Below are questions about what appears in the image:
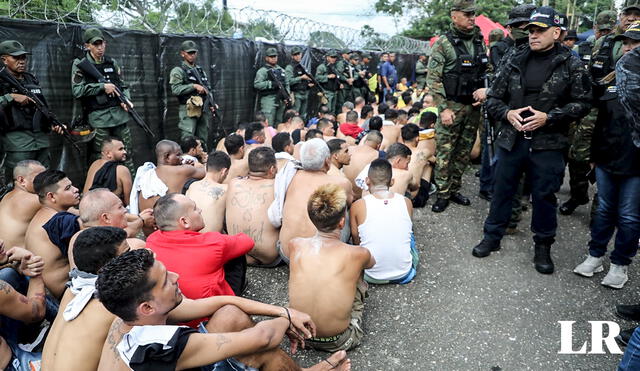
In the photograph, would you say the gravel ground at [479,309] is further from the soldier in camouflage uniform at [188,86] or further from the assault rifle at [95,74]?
the soldier in camouflage uniform at [188,86]

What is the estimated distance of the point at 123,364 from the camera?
5.43 ft

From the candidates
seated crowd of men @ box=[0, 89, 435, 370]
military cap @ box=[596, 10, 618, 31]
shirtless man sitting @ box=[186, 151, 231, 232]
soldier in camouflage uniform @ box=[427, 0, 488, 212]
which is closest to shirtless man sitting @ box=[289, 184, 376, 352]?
seated crowd of men @ box=[0, 89, 435, 370]

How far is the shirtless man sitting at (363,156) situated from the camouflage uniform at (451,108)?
0.72 metres

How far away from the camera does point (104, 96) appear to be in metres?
4.95

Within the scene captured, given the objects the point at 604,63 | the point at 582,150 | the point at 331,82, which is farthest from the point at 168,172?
the point at 331,82

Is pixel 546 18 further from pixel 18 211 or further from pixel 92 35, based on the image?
pixel 92 35

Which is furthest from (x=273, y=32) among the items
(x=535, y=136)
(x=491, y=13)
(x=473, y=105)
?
(x=491, y=13)

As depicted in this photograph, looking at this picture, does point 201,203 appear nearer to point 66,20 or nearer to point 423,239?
point 423,239

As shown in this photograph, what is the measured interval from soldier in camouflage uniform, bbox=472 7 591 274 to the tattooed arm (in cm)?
246

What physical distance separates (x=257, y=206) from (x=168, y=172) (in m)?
1.05

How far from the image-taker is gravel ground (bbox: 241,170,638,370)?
8.41 ft

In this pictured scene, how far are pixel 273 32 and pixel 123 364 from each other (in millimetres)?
8390

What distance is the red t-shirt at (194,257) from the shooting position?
94.1 inches

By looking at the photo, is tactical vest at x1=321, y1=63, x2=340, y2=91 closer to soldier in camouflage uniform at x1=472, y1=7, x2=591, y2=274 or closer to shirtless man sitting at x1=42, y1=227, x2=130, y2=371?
soldier in camouflage uniform at x1=472, y1=7, x2=591, y2=274
